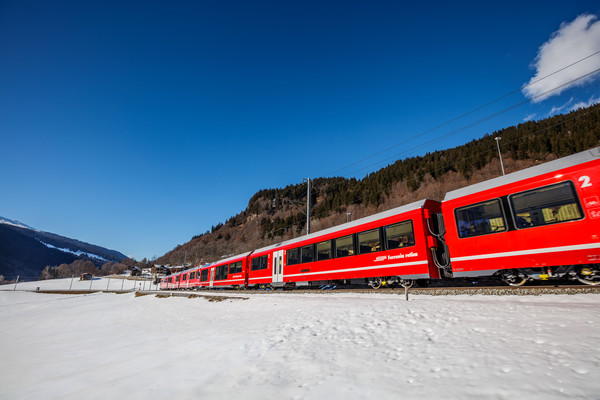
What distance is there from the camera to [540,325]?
4.58m

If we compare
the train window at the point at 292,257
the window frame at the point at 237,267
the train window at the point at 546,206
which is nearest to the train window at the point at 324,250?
the train window at the point at 292,257

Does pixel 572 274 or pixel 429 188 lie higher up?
pixel 429 188

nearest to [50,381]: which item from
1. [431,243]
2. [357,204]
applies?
[431,243]

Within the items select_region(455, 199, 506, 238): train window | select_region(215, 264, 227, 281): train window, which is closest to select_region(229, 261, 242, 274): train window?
select_region(215, 264, 227, 281): train window

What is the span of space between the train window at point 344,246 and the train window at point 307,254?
2.31 meters

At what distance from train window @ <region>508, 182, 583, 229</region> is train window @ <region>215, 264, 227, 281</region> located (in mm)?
26656

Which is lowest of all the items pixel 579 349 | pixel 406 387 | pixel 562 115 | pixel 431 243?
pixel 406 387

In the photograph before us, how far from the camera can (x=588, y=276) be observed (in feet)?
25.0

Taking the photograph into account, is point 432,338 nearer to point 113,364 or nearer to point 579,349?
point 579,349

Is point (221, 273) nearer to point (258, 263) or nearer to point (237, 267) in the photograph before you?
point (237, 267)

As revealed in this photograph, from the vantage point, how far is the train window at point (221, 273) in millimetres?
29656

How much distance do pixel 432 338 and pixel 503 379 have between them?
1.70 meters

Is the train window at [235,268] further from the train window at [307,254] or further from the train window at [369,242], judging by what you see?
the train window at [369,242]

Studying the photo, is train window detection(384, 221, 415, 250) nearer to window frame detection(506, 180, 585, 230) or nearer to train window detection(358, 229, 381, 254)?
train window detection(358, 229, 381, 254)
